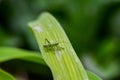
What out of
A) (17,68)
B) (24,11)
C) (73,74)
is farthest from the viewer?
(24,11)

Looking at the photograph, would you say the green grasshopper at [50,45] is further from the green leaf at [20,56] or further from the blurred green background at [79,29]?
the blurred green background at [79,29]

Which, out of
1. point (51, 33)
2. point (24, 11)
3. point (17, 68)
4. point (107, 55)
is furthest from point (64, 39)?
point (24, 11)

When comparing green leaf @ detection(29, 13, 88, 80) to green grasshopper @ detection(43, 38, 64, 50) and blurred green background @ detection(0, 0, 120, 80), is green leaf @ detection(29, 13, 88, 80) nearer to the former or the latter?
green grasshopper @ detection(43, 38, 64, 50)

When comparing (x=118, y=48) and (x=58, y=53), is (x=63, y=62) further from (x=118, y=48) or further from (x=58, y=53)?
(x=118, y=48)

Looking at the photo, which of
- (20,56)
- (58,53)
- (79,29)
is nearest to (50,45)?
(58,53)

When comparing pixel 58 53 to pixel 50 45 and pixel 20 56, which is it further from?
pixel 20 56
